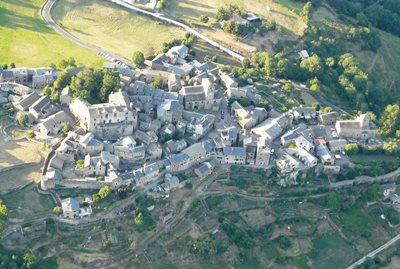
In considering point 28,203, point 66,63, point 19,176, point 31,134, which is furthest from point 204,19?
point 28,203

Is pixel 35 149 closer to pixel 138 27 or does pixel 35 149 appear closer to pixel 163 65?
pixel 163 65

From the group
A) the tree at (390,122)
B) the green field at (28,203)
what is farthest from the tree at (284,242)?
the green field at (28,203)

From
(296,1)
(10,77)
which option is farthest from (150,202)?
(296,1)

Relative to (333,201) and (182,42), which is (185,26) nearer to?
(182,42)

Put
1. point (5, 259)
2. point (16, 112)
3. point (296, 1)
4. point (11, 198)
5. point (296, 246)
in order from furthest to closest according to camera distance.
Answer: point (296, 1)
point (16, 112)
point (296, 246)
point (11, 198)
point (5, 259)

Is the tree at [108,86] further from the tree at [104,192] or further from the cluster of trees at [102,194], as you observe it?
the cluster of trees at [102,194]
